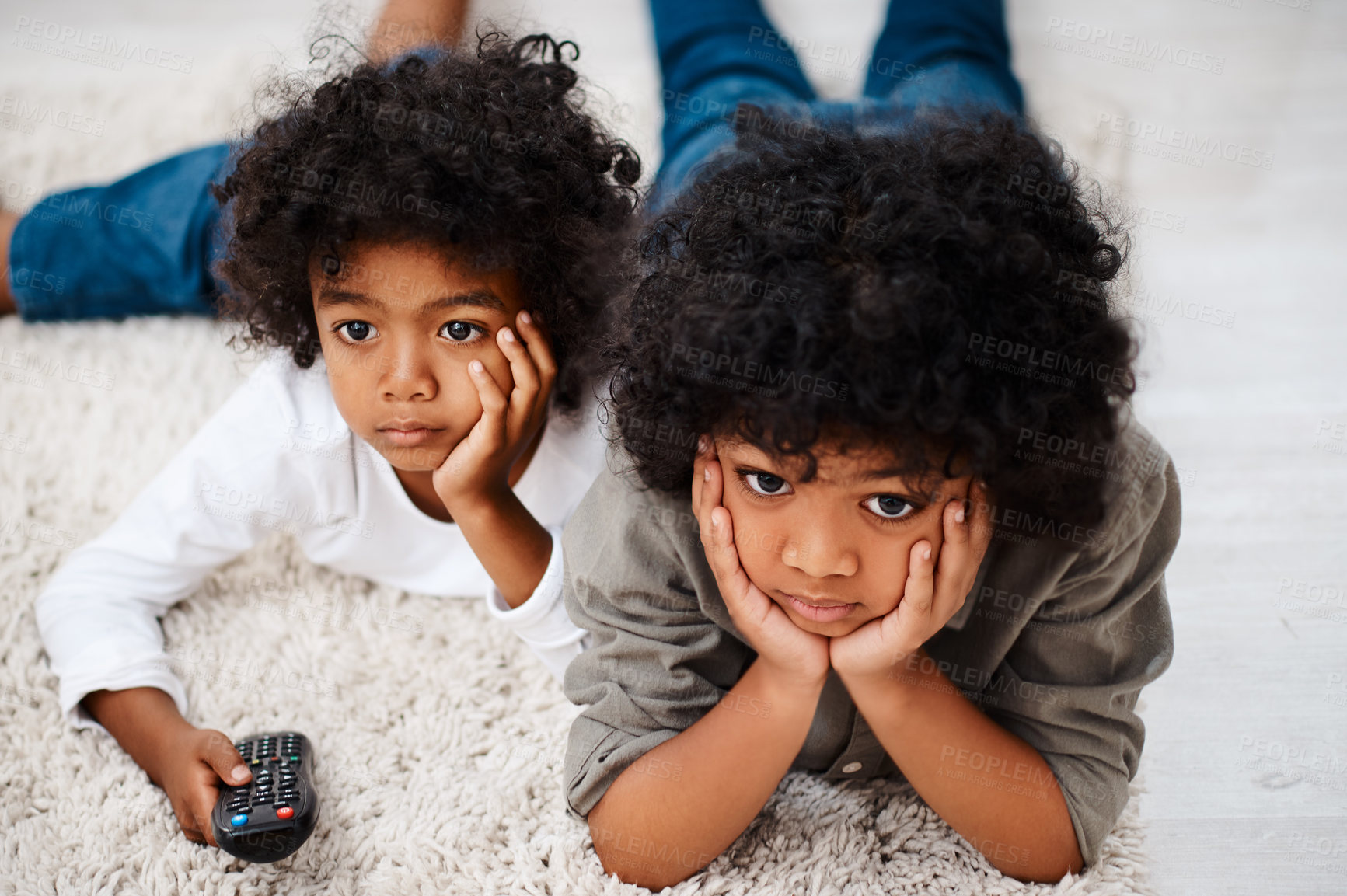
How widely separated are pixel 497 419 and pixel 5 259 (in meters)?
0.99

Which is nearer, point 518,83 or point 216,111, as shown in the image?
point 518,83

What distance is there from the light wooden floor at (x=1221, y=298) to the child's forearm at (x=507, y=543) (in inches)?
24.5

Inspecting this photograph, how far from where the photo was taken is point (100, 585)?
3.75 feet

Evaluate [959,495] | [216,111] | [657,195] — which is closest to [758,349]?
[959,495]

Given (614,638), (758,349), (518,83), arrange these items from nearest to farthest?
1. (758,349)
2. (614,638)
3. (518,83)

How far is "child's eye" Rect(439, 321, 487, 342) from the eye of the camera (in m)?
1.00

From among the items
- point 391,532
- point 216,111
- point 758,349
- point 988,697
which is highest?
point 216,111

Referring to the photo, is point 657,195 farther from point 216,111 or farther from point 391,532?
point 216,111

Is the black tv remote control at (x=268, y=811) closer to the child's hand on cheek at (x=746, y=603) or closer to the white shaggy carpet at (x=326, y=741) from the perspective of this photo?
the white shaggy carpet at (x=326, y=741)

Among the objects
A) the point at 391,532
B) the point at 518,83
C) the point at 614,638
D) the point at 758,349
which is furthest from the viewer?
the point at 391,532

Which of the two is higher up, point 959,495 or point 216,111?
point 216,111

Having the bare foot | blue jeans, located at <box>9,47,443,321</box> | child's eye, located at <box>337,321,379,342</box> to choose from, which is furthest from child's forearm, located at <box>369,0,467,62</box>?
child's eye, located at <box>337,321,379,342</box>

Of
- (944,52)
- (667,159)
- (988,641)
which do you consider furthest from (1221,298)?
(988,641)

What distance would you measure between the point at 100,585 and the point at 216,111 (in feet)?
3.15
